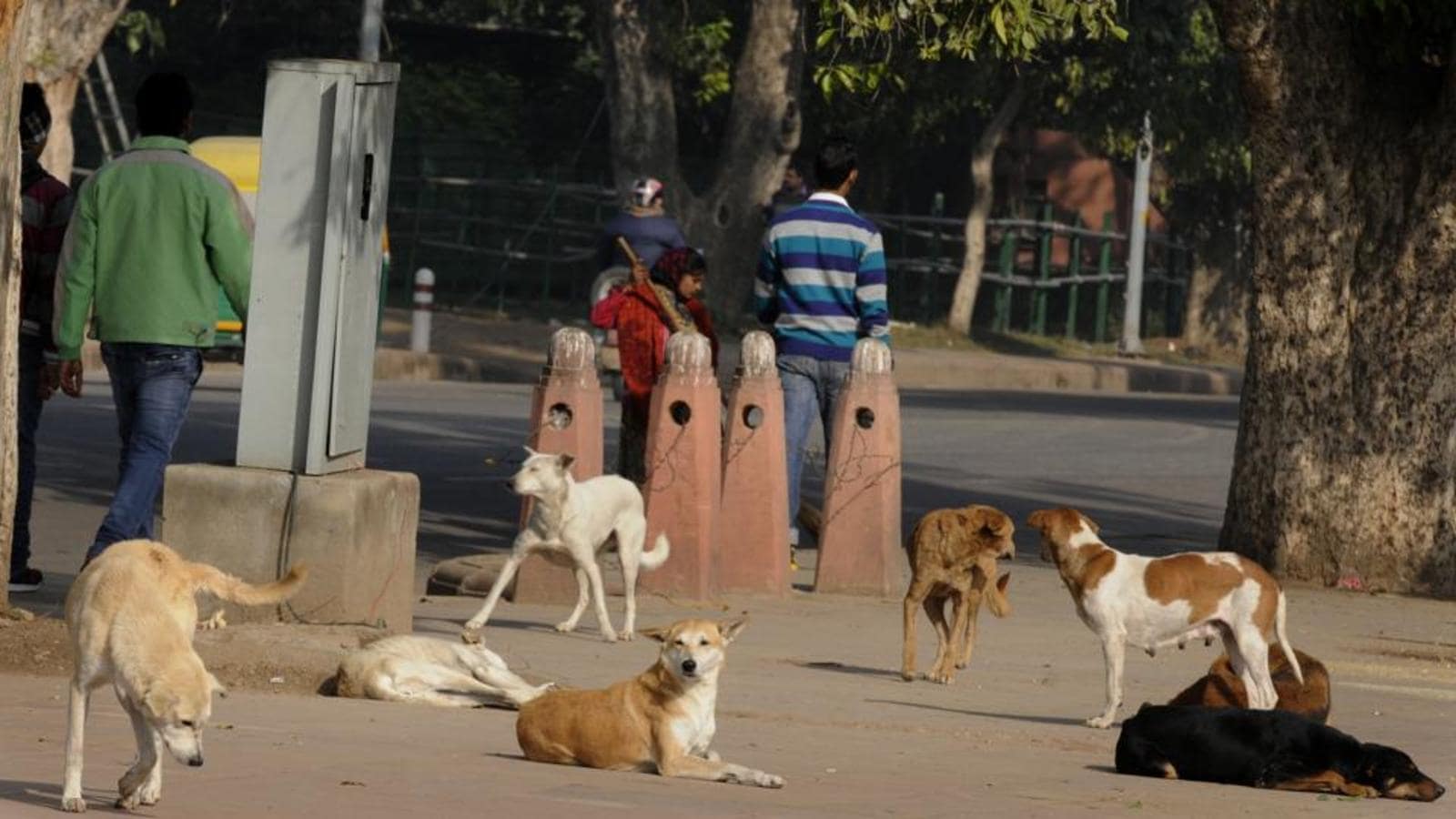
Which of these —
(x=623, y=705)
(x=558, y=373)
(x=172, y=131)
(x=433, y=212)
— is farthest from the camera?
(x=433, y=212)

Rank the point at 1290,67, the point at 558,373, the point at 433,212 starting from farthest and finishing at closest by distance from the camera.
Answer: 1. the point at 433,212
2. the point at 1290,67
3. the point at 558,373

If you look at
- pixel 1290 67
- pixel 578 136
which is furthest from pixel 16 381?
pixel 578 136

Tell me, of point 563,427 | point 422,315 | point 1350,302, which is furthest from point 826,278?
point 422,315

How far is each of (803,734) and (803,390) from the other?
4869 millimetres

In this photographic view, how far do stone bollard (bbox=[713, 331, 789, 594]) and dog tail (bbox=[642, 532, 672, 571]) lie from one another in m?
0.86

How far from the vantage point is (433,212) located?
40656 mm

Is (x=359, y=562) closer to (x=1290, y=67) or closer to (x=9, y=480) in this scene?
(x=9, y=480)

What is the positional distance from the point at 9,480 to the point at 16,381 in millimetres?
372

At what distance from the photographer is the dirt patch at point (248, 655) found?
9938mm

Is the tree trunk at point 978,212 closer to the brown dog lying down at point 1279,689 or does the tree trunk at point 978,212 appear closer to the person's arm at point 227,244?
the person's arm at point 227,244

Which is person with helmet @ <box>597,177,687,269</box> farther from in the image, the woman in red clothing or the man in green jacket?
the man in green jacket

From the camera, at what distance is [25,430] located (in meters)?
12.4

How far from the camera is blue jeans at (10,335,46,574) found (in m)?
12.3

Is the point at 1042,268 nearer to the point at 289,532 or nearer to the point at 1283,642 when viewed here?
the point at 289,532
